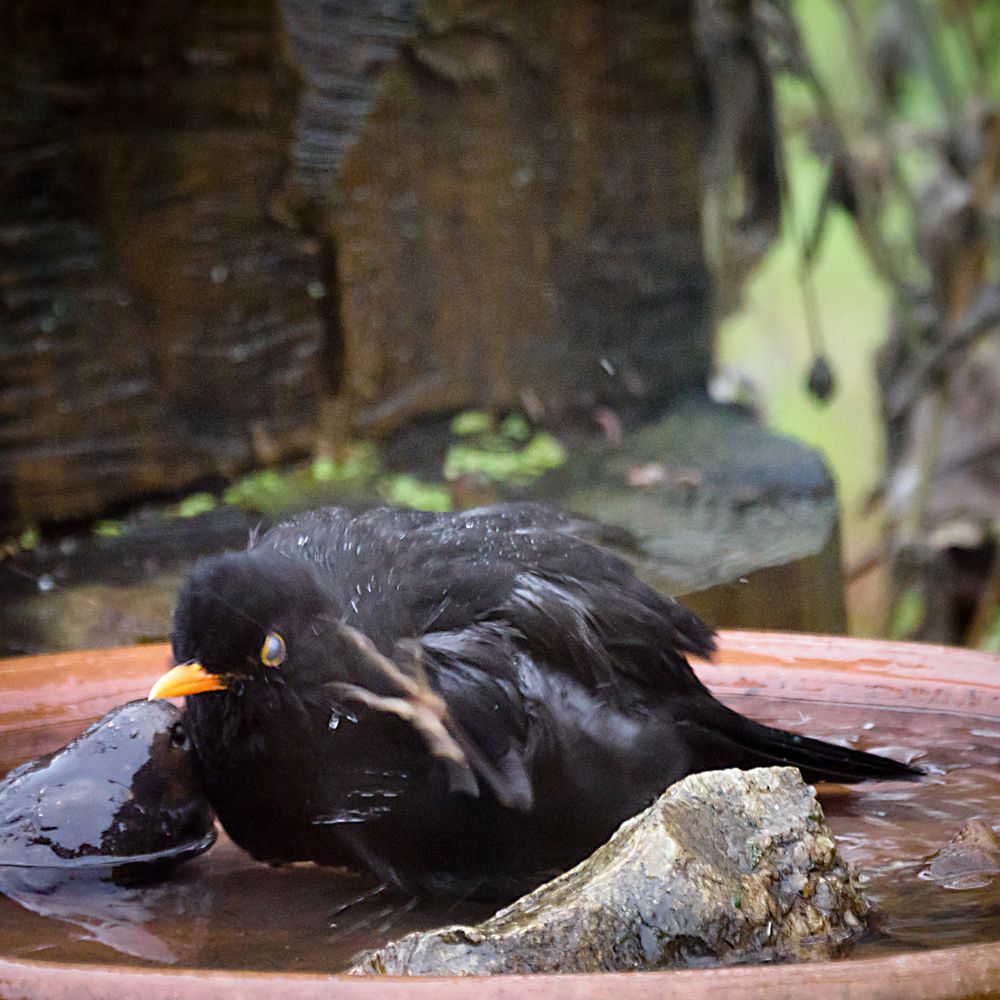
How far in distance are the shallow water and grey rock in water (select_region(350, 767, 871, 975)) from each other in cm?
9

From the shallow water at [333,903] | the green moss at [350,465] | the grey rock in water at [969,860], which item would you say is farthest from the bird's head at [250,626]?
the green moss at [350,465]

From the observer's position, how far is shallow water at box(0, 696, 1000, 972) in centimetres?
181

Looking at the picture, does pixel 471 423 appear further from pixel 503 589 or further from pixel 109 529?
pixel 503 589

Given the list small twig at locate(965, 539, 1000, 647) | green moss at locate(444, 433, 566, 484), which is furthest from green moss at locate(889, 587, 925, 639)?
green moss at locate(444, 433, 566, 484)

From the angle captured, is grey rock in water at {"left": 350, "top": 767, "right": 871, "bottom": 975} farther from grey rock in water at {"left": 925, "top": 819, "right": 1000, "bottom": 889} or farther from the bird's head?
the bird's head

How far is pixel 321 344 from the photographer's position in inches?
206

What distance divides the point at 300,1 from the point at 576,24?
50.2 inches

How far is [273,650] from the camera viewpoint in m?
2.05

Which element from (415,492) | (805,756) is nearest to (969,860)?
(805,756)

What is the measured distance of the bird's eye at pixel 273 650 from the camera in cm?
205

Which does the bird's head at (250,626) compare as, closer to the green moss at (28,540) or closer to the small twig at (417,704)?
the small twig at (417,704)

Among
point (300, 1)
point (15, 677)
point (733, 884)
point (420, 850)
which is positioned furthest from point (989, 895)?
point (300, 1)

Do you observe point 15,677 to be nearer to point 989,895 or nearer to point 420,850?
point 420,850

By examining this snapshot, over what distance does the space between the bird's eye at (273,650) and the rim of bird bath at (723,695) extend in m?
0.71
